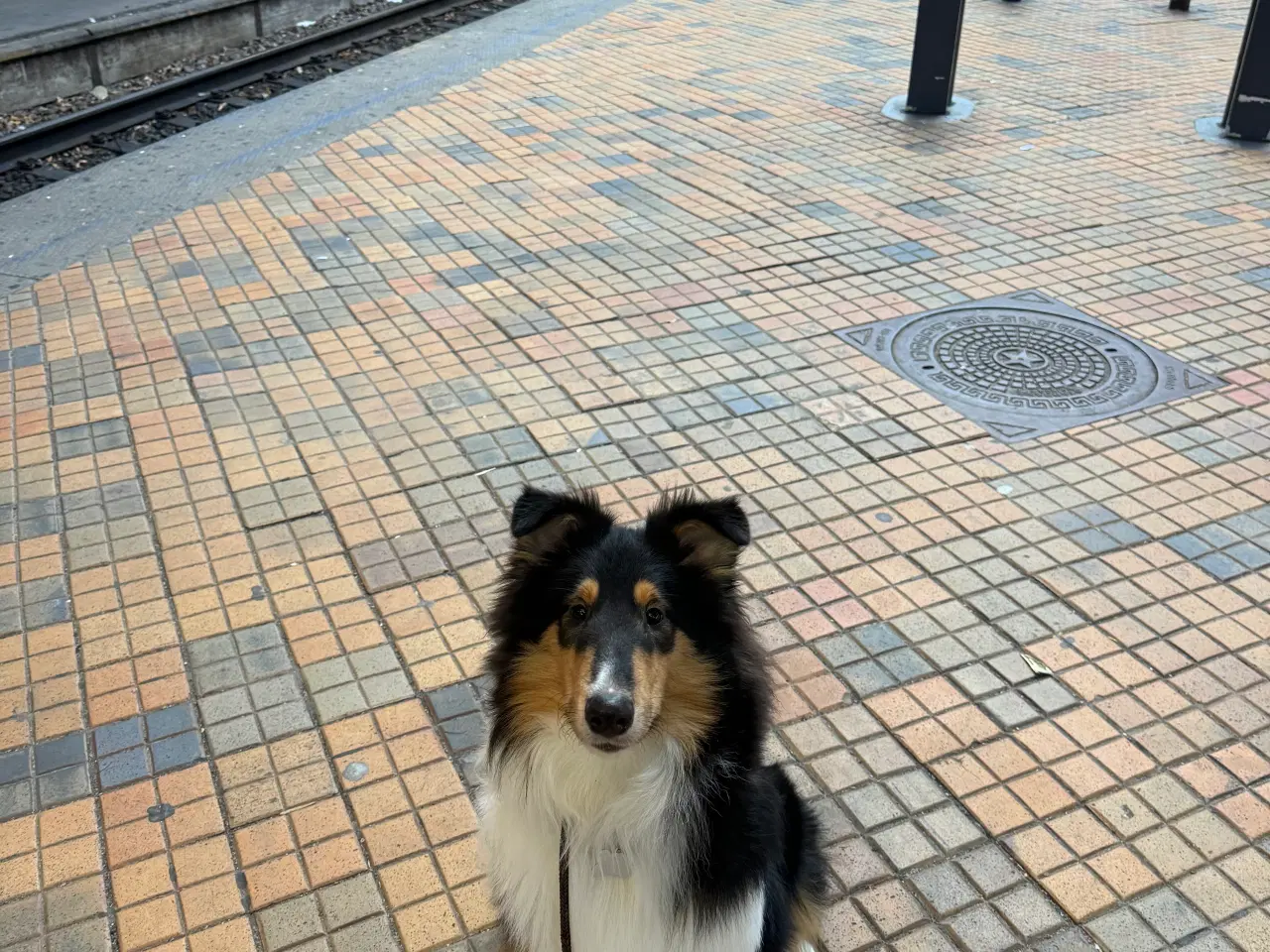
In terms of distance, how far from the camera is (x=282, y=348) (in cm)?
641

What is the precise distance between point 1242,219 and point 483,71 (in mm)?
7757

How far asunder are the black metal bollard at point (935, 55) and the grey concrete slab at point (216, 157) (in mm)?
4768

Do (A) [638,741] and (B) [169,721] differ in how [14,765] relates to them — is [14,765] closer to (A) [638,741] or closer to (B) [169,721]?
(B) [169,721]

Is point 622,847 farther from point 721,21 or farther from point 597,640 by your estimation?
point 721,21

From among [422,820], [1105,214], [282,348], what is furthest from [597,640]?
[1105,214]

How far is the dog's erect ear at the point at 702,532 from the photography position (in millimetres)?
2551

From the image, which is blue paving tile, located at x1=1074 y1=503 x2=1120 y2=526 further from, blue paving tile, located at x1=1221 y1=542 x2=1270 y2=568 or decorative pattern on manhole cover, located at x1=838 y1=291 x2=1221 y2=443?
decorative pattern on manhole cover, located at x1=838 y1=291 x2=1221 y2=443

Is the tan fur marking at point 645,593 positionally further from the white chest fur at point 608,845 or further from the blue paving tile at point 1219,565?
the blue paving tile at point 1219,565

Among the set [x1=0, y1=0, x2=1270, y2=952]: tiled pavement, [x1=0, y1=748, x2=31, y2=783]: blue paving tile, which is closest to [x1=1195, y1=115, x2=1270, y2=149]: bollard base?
[x1=0, y1=0, x2=1270, y2=952]: tiled pavement

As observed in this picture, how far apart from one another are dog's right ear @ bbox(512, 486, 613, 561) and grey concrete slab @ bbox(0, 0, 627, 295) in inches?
238

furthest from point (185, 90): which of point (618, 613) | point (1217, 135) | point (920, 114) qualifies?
point (618, 613)

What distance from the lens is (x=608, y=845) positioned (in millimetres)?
2545

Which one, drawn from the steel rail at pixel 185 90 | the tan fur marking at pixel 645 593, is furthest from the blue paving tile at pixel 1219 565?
the steel rail at pixel 185 90

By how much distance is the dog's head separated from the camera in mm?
2412
